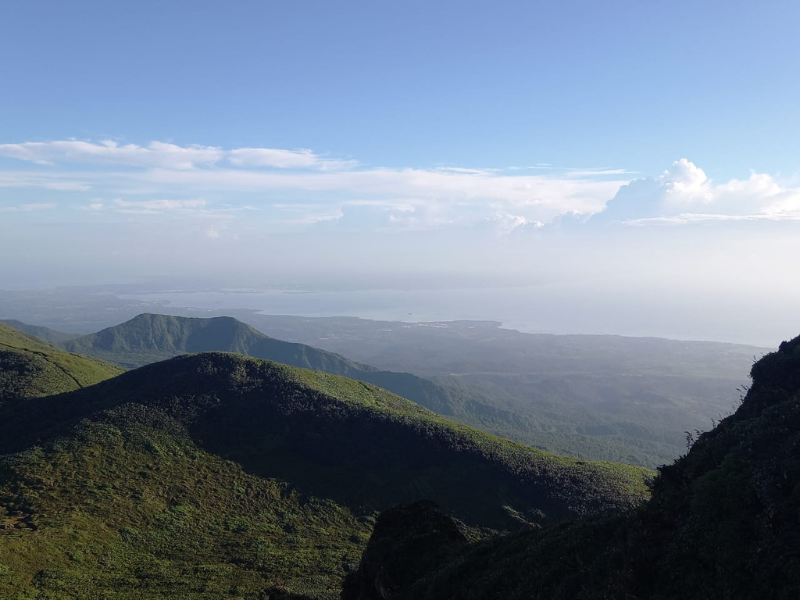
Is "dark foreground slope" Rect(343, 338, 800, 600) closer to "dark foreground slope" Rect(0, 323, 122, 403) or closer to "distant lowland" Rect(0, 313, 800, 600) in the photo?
"distant lowland" Rect(0, 313, 800, 600)

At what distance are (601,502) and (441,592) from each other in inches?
1835

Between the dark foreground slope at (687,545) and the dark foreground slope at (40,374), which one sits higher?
the dark foreground slope at (687,545)

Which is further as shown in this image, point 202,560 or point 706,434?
point 202,560

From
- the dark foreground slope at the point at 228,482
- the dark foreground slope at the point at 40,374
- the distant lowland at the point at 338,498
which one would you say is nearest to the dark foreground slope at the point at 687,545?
the distant lowland at the point at 338,498

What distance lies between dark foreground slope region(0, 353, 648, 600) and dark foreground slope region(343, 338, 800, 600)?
711 inches

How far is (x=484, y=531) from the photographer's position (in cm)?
5256

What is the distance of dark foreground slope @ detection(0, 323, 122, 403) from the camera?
8481cm

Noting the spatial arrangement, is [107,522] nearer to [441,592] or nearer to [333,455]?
[333,455]

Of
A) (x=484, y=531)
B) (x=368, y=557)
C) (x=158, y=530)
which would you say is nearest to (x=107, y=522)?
(x=158, y=530)

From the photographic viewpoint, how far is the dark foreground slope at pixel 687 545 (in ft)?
36.6

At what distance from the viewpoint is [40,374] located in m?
91.7

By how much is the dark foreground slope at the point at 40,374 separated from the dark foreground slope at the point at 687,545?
305 feet

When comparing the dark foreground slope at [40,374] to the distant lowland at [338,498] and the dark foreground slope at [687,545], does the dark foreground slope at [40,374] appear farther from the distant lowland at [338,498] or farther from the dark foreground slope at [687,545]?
the dark foreground slope at [687,545]

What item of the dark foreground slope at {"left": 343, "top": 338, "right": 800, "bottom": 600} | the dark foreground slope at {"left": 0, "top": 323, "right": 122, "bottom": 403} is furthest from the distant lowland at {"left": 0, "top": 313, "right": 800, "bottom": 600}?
the dark foreground slope at {"left": 0, "top": 323, "right": 122, "bottom": 403}
